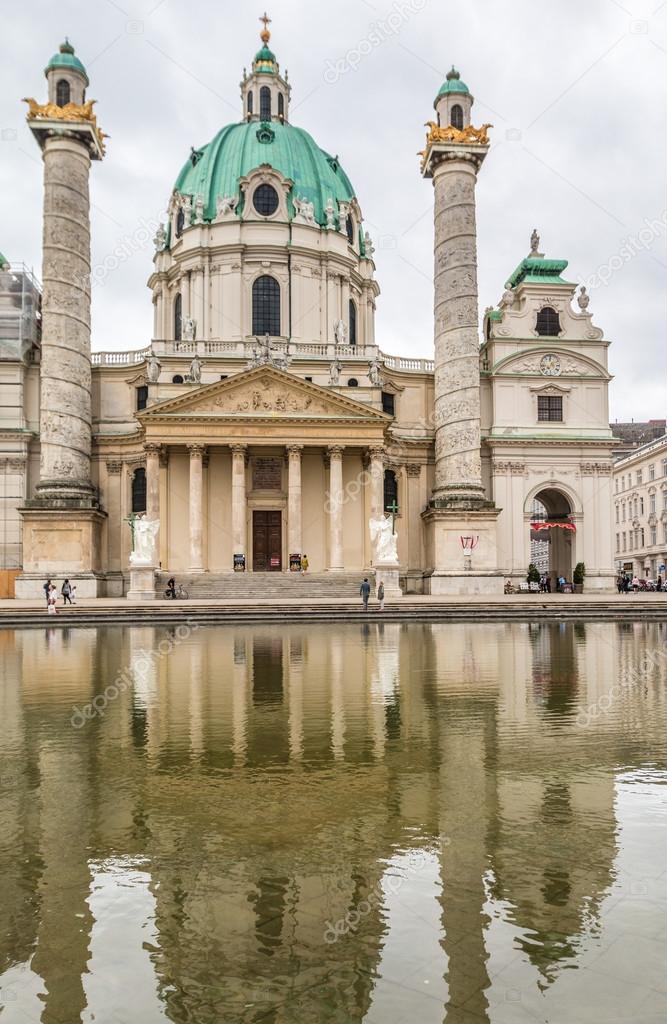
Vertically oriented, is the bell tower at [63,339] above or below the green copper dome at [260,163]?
below

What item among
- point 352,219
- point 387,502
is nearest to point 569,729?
point 387,502

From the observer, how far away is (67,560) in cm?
4456

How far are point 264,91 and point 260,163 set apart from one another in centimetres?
976

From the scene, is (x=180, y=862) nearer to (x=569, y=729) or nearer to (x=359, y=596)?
(x=569, y=729)

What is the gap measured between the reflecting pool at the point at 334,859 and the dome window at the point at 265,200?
51311 millimetres

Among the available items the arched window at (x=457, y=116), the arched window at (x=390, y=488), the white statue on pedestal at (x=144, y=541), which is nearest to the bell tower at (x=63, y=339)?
the white statue on pedestal at (x=144, y=541)

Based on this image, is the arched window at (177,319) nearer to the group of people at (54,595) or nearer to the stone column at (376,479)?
the stone column at (376,479)

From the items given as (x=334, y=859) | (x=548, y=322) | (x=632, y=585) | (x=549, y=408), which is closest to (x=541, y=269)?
(x=548, y=322)

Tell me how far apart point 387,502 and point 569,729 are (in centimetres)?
4433

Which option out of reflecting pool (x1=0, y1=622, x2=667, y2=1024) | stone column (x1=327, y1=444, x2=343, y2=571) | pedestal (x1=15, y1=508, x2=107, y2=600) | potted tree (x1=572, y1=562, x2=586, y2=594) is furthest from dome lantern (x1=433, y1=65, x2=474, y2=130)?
reflecting pool (x1=0, y1=622, x2=667, y2=1024)

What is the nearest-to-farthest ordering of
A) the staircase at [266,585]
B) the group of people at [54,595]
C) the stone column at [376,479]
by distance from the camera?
the group of people at [54,595]
the staircase at [266,585]
the stone column at [376,479]

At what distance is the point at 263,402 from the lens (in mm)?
47312

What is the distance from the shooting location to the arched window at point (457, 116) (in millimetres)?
49000

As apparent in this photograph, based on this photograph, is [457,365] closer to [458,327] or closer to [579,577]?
[458,327]
